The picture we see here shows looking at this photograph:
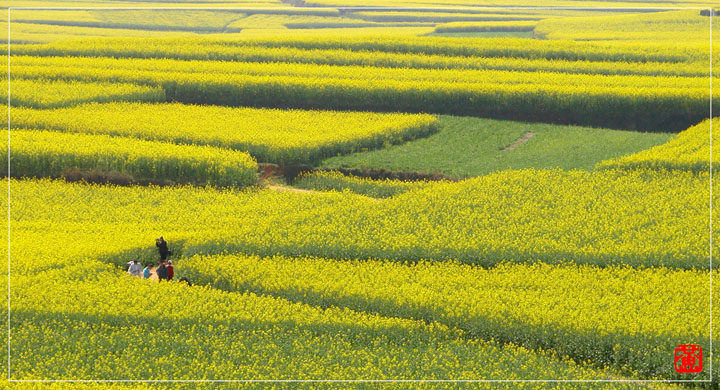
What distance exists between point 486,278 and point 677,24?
217 ft

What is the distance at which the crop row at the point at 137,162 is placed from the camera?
1559 inches

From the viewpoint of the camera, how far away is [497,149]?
45.1m

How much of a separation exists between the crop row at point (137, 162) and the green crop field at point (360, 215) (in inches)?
3.6

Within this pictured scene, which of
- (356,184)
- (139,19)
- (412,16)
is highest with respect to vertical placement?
(139,19)

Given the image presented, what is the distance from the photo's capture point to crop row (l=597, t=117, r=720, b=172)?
3712cm

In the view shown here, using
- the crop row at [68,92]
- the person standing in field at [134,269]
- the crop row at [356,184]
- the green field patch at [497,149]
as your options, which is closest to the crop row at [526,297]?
the person standing in field at [134,269]

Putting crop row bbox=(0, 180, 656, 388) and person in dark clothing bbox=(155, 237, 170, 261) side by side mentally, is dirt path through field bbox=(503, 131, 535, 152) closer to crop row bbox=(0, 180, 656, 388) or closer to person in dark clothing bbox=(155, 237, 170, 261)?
person in dark clothing bbox=(155, 237, 170, 261)

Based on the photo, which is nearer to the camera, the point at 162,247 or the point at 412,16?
the point at 162,247

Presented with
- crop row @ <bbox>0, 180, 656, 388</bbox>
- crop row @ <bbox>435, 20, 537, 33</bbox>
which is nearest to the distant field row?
crop row @ <bbox>0, 180, 656, 388</bbox>

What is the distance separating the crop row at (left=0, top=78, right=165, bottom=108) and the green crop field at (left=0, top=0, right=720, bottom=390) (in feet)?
0.68

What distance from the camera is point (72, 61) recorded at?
194 feet

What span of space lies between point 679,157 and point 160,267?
2071cm

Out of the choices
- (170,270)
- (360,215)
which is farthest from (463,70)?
(170,270)

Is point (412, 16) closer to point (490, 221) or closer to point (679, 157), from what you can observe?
point (679, 157)
